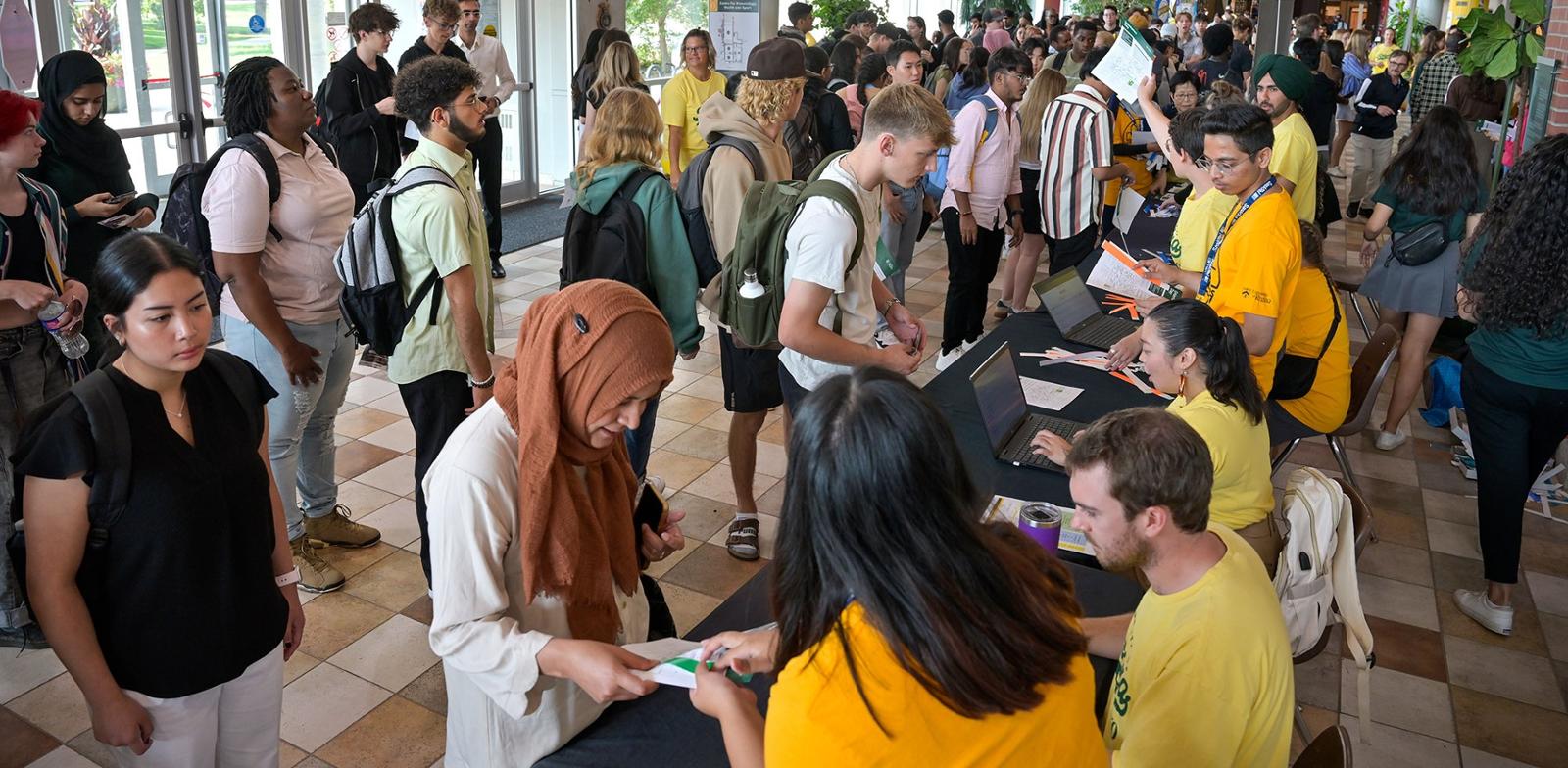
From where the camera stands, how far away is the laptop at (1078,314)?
14.0 ft

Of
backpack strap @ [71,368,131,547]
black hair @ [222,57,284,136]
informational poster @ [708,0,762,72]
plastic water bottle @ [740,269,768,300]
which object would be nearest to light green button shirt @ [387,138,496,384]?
black hair @ [222,57,284,136]

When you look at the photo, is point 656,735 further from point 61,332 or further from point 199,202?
point 199,202

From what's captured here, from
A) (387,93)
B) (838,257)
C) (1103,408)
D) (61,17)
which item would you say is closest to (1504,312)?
(1103,408)

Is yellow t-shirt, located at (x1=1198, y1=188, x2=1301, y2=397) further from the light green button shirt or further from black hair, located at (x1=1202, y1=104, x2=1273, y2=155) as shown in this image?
the light green button shirt

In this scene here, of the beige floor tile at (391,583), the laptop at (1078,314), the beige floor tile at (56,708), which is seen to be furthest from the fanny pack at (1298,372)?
the beige floor tile at (56,708)

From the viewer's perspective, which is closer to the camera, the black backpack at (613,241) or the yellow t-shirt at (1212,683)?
the yellow t-shirt at (1212,683)

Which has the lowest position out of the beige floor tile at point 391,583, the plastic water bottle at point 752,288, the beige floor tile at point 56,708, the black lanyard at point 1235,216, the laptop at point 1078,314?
the beige floor tile at point 56,708

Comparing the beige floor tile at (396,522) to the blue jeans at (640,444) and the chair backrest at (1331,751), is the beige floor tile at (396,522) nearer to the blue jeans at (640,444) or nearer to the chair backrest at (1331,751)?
the blue jeans at (640,444)

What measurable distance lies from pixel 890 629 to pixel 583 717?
83cm

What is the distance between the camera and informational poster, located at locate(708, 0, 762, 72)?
852cm

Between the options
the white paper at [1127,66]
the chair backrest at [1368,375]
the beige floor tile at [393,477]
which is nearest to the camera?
the chair backrest at [1368,375]

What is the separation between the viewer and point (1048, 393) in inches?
143

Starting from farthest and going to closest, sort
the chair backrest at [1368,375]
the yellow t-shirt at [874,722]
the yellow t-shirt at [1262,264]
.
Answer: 1. the chair backrest at [1368,375]
2. the yellow t-shirt at [1262,264]
3. the yellow t-shirt at [874,722]

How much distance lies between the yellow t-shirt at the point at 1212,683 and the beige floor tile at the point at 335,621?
2515 mm
